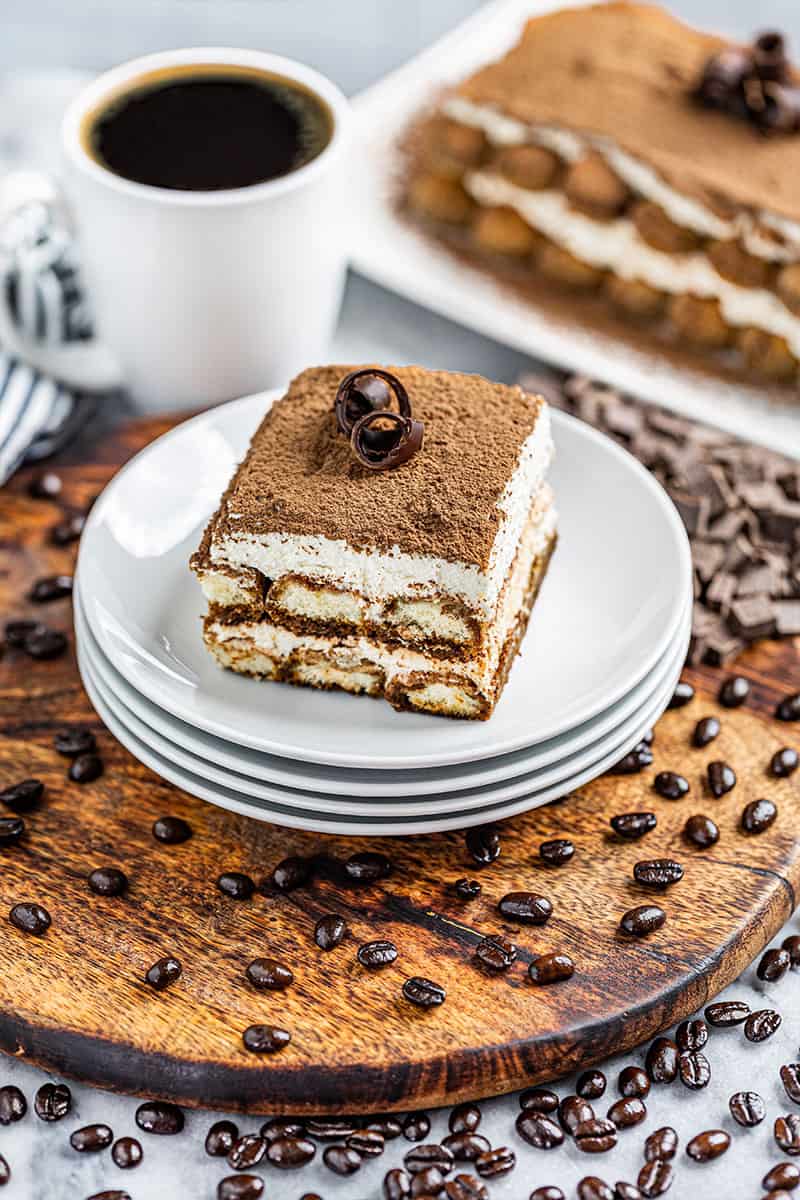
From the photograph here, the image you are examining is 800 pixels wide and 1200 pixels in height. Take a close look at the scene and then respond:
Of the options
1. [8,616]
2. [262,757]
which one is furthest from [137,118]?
[262,757]

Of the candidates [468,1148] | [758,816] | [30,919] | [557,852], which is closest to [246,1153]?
[468,1148]

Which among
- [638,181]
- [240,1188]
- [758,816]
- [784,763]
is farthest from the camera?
[638,181]

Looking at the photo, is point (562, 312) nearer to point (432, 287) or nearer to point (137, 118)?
point (432, 287)

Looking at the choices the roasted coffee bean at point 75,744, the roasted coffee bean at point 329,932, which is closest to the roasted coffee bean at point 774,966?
the roasted coffee bean at point 329,932

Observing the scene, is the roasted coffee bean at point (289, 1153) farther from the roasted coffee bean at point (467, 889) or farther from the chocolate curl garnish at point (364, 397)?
the chocolate curl garnish at point (364, 397)

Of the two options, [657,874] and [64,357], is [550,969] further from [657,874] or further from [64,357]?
[64,357]

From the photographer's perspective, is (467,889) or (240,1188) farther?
(467,889)

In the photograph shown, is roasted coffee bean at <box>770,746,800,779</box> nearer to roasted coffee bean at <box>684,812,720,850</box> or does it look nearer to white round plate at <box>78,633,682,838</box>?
roasted coffee bean at <box>684,812,720,850</box>
